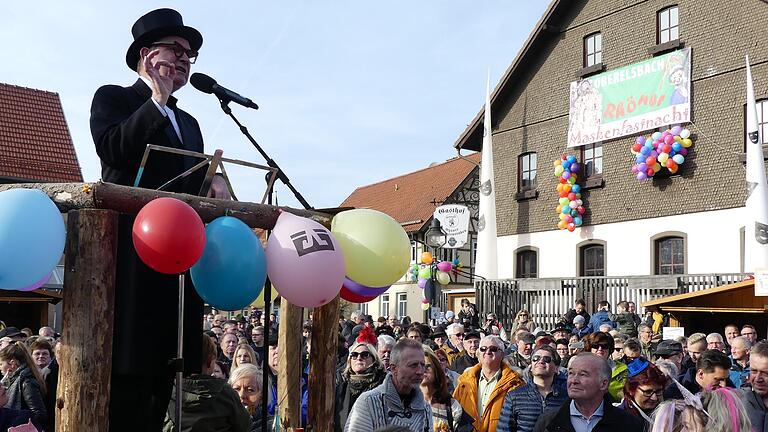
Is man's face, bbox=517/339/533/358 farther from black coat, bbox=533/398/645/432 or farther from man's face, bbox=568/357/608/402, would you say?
man's face, bbox=568/357/608/402

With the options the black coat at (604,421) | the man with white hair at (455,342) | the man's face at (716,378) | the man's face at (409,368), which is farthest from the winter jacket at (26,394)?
the man with white hair at (455,342)

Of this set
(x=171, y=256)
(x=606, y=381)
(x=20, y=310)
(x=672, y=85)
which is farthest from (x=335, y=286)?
(x=672, y=85)

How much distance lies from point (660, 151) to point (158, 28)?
1838 centimetres

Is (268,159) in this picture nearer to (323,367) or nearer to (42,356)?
(323,367)

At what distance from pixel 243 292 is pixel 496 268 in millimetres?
20150

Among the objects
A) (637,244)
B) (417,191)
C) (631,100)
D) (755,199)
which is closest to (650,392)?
(755,199)

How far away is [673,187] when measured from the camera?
20.2 m

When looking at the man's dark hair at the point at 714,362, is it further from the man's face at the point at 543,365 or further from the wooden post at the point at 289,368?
the wooden post at the point at 289,368

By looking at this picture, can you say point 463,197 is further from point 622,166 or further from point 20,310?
point 20,310

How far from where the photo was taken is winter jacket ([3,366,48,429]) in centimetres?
595

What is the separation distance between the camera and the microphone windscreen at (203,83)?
154 inches

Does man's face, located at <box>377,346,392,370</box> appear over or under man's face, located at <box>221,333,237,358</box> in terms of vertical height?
over

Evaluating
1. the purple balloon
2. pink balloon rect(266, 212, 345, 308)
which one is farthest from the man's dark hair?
pink balloon rect(266, 212, 345, 308)

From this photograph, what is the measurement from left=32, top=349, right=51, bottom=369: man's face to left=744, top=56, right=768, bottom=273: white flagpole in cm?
1414
